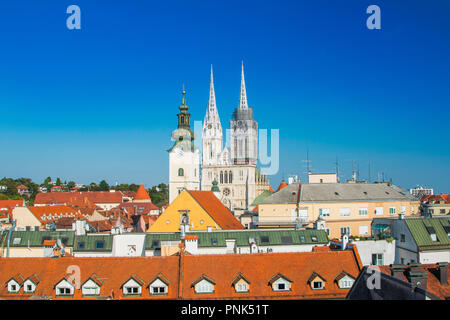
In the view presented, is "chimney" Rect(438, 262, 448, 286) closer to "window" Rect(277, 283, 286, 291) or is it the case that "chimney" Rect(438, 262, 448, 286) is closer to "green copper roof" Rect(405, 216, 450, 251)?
"window" Rect(277, 283, 286, 291)

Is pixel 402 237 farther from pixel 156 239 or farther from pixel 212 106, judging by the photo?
pixel 212 106

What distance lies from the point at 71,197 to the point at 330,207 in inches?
3816

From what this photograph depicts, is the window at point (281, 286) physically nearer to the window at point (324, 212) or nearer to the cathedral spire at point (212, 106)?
the window at point (324, 212)

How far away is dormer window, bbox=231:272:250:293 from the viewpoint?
827 inches

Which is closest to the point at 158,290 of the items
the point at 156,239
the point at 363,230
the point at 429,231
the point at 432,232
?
the point at 156,239

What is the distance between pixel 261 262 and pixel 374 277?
7214mm

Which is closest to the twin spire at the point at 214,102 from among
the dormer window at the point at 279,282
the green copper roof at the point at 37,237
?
the green copper roof at the point at 37,237

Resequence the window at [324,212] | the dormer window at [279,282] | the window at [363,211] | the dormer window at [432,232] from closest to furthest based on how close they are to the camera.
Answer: the dormer window at [279,282], the dormer window at [432,232], the window at [324,212], the window at [363,211]

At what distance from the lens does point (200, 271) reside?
21516mm

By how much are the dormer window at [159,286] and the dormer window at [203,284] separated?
114 centimetres

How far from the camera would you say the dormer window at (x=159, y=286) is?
20967mm

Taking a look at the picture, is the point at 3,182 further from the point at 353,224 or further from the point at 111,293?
the point at 111,293

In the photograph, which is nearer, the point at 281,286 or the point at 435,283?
the point at 435,283

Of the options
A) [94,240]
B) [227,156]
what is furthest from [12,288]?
[227,156]
